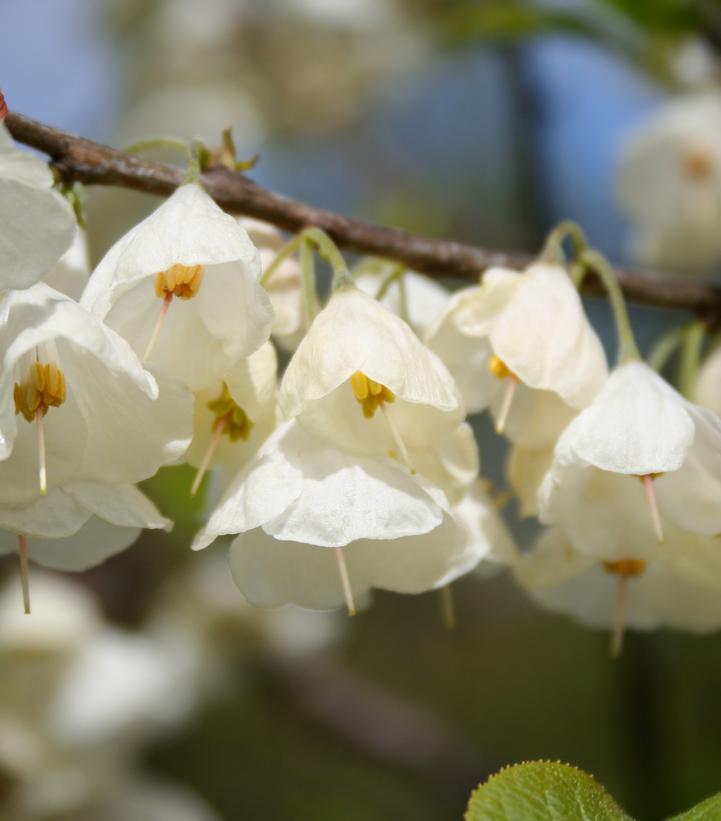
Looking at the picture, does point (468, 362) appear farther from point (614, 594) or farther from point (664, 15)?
point (664, 15)

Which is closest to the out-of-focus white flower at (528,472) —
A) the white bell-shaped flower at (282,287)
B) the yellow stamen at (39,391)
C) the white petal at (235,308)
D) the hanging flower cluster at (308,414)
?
the hanging flower cluster at (308,414)

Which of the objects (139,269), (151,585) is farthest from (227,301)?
(151,585)

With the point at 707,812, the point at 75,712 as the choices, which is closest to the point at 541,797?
the point at 707,812

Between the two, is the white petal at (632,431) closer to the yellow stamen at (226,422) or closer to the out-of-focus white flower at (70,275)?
the yellow stamen at (226,422)

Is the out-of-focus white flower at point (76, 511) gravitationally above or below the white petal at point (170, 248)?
below

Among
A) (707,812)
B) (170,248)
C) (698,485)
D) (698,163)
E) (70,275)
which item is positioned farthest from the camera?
(698,163)

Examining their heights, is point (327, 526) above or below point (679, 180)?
above

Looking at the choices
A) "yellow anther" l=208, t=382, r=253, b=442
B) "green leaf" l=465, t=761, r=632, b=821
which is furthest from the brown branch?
"green leaf" l=465, t=761, r=632, b=821
